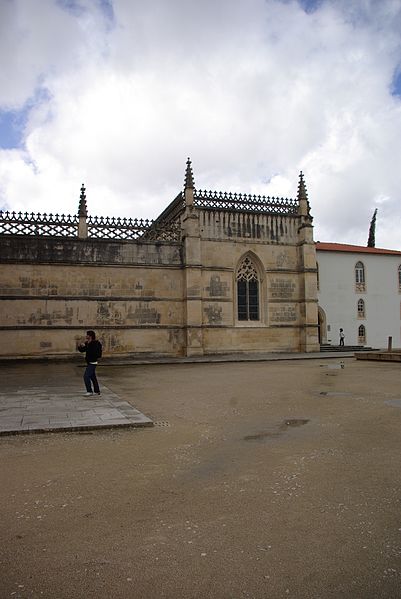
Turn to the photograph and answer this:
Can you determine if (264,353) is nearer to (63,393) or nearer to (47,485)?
(63,393)

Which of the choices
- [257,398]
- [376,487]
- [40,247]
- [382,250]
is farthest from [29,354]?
[382,250]

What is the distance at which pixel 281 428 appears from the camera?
794 cm

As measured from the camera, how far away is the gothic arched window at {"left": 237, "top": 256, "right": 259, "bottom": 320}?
1120 inches

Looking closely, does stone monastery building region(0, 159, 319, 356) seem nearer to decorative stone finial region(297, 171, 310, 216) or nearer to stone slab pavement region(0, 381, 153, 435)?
decorative stone finial region(297, 171, 310, 216)

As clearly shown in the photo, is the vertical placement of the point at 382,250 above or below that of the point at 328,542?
above

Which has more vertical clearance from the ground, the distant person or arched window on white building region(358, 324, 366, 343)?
arched window on white building region(358, 324, 366, 343)

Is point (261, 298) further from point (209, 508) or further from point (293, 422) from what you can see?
point (209, 508)

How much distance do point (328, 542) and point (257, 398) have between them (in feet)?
24.5

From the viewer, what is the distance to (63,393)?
11992mm

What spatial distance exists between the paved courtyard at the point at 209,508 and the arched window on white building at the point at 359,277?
3136 cm

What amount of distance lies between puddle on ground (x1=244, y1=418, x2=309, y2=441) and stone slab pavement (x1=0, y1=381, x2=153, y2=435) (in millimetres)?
1842

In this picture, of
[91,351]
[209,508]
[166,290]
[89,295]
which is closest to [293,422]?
[209,508]

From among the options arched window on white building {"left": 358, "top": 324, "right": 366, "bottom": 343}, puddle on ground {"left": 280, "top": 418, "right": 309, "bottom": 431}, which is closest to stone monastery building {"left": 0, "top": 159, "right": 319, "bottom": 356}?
arched window on white building {"left": 358, "top": 324, "right": 366, "bottom": 343}

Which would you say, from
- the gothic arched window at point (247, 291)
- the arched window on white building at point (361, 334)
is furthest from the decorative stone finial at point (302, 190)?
the arched window on white building at point (361, 334)
